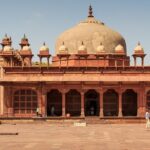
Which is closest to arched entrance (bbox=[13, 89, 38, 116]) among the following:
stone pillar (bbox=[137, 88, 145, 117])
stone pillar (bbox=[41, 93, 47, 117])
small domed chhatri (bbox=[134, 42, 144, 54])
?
stone pillar (bbox=[41, 93, 47, 117])

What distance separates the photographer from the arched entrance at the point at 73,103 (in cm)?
3678

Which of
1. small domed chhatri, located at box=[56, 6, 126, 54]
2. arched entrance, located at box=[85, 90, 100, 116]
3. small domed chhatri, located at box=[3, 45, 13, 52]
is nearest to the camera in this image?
small domed chhatri, located at box=[3, 45, 13, 52]

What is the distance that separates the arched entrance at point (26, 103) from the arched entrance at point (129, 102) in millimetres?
7613

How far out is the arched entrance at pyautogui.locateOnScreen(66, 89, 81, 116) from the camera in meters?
36.8

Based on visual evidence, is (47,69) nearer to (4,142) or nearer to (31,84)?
(31,84)

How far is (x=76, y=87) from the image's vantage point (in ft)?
115

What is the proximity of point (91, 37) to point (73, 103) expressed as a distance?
8346 millimetres

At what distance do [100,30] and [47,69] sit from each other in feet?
30.0

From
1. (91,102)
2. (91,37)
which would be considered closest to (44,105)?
(91,102)

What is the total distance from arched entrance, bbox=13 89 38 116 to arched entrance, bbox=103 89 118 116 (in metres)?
5.98

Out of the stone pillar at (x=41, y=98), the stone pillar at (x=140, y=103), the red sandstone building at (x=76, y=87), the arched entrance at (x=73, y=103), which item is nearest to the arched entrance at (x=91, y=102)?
the red sandstone building at (x=76, y=87)

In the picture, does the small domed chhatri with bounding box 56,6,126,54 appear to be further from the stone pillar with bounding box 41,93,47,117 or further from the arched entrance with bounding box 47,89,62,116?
the stone pillar with bounding box 41,93,47,117

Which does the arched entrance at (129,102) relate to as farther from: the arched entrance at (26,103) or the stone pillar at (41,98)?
the arched entrance at (26,103)

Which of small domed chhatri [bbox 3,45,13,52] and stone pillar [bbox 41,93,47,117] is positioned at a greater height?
small domed chhatri [bbox 3,45,13,52]
